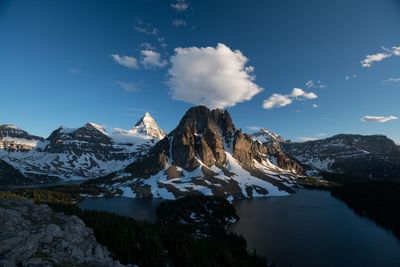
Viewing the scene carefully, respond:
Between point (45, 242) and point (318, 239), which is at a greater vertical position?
point (45, 242)

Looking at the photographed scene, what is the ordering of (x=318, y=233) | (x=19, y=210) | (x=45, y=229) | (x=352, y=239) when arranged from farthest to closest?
1. (x=318, y=233)
2. (x=352, y=239)
3. (x=19, y=210)
4. (x=45, y=229)

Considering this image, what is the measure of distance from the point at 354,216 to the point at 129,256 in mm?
146080

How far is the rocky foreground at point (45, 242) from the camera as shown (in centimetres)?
6525

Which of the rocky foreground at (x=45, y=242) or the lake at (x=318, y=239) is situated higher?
the rocky foreground at (x=45, y=242)

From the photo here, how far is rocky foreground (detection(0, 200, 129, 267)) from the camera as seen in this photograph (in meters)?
65.2

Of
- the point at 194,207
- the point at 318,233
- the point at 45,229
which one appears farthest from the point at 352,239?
the point at 45,229

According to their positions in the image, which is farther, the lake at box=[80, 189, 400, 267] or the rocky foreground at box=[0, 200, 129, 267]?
the lake at box=[80, 189, 400, 267]

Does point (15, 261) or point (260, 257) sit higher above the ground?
point (15, 261)

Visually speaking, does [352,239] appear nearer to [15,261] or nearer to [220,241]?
[220,241]

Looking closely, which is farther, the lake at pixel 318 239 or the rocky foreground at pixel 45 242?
the lake at pixel 318 239

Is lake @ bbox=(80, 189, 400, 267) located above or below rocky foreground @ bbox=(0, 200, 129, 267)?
below

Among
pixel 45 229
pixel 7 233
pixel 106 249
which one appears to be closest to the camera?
pixel 7 233

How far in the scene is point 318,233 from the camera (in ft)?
466

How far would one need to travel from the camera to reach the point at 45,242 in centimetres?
7425
